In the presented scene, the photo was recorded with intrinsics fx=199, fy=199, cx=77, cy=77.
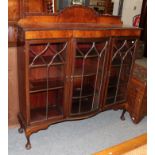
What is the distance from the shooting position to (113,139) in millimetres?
2117

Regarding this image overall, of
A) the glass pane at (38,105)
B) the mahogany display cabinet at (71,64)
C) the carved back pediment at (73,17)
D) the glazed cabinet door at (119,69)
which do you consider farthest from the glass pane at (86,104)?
the carved back pediment at (73,17)

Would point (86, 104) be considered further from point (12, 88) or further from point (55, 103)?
point (12, 88)

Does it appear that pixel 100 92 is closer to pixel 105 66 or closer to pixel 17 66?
pixel 105 66

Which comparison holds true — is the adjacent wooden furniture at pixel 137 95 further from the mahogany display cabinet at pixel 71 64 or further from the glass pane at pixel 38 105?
the glass pane at pixel 38 105

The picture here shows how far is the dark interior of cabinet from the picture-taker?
6.68 ft

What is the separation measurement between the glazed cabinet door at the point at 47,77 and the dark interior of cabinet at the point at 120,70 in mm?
545

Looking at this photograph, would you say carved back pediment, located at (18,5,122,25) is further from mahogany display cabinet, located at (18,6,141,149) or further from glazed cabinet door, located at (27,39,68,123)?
glazed cabinet door, located at (27,39,68,123)

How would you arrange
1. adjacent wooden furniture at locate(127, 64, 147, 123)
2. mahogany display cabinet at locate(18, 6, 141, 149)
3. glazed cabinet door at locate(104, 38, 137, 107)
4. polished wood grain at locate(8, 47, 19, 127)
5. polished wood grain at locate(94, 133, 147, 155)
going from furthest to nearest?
1. adjacent wooden furniture at locate(127, 64, 147, 123)
2. glazed cabinet door at locate(104, 38, 137, 107)
3. polished wood grain at locate(8, 47, 19, 127)
4. mahogany display cabinet at locate(18, 6, 141, 149)
5. polished wood grain at locate(94, 133, 147, 155)

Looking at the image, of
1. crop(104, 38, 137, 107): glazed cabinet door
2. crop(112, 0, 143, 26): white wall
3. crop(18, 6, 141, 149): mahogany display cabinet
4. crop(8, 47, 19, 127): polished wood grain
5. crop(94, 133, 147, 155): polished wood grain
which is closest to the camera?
crop(94, 133, 147, 155): polished wood grain

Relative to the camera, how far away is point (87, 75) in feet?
6.27

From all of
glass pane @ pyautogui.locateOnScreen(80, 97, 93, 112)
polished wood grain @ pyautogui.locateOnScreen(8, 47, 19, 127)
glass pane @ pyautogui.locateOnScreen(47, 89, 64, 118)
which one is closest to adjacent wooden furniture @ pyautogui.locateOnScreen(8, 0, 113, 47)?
polished wood grain @ pyautogui.locateOnScreen(8, 47, 19, 127)
